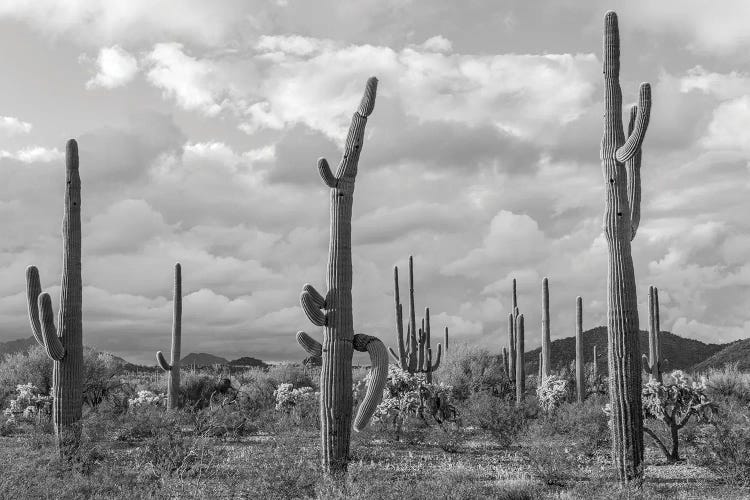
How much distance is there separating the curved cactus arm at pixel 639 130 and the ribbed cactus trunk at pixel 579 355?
11.0 meters

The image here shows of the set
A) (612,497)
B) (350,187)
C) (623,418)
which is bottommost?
(612,497)

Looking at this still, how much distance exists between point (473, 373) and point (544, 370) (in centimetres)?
856

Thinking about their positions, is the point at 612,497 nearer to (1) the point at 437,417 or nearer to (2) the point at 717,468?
(2) the point at 717,468

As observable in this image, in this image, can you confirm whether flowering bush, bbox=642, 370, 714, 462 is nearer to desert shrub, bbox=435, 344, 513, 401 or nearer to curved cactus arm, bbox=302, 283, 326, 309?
curved cactus arm, bbox=302, 283, 326, 309

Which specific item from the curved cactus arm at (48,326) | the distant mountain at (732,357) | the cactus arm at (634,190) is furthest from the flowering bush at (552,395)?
the distant mountain at (732,357)

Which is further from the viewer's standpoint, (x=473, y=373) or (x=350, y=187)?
(x=473, y=373)

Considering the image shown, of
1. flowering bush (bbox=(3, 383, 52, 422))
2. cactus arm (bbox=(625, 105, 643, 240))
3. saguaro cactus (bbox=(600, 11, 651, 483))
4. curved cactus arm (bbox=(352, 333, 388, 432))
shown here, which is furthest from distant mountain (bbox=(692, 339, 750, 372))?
curved cactus arm (bbox=(352, 333, 388, 432))

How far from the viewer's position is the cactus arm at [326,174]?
531 inches

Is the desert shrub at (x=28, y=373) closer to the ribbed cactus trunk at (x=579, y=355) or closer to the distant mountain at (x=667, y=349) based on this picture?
the ribbed cactus trunk at (x=579, y=355)

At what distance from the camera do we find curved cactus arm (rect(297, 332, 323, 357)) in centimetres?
1338

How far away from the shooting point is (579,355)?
23.8 meters

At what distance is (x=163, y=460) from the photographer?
42.1 ft

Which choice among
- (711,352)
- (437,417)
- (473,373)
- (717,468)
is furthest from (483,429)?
(711,352)

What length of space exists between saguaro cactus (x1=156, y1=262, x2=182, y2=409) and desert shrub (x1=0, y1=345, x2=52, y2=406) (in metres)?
5.04
